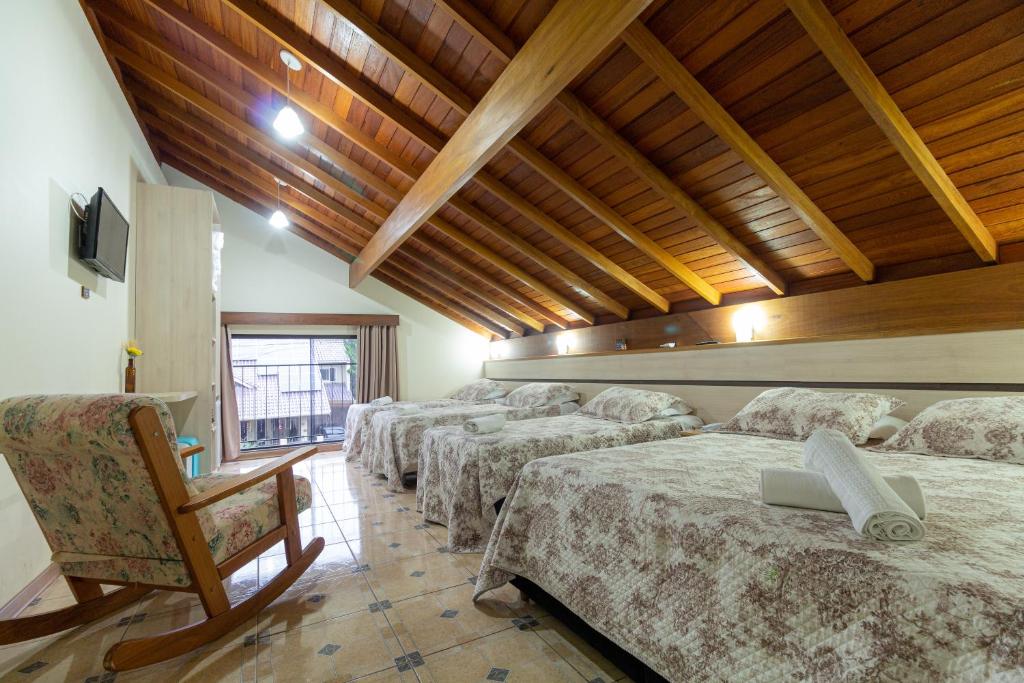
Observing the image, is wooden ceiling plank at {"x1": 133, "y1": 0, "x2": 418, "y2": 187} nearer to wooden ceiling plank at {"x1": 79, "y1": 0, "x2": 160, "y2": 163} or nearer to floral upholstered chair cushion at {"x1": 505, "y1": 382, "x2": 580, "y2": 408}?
wooden ceiling plank at {"x1": 79, "y1": 0, "x2": 160, "y2": 163}

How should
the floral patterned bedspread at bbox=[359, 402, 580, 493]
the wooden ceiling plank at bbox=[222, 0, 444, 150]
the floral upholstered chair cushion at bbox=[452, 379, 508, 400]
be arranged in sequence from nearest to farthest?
the wooden ceiling plank at bbox=[222, 0, 444, 150] < the floral patterned bedspread at bbox=[359, 402, 580, 493] < the floral upholstered chair cushion at bbox=[452, 379, 508, 400]

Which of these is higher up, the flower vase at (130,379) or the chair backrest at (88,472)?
the flower vase at (130,379)

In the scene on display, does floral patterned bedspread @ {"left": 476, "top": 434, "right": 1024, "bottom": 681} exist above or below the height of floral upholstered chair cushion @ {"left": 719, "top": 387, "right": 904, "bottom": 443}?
below

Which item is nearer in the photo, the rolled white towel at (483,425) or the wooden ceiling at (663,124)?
the wooden ceiling at (663,124)

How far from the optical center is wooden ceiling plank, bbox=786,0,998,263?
170cm

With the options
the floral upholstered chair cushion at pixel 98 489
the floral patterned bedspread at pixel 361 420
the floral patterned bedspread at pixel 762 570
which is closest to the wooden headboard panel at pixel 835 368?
the floral patterned bedspread at pixel 762 570

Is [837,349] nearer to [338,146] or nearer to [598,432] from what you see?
[598,432]

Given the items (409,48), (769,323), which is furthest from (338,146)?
(769,323)

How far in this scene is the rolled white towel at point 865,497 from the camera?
1.03 metres

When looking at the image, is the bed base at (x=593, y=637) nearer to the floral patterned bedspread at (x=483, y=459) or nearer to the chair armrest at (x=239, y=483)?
the floral patterned bedspread at (x=483, y=459)

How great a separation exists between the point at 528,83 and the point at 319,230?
181 inches

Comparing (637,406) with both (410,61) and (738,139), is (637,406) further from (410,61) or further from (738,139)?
(410,61)

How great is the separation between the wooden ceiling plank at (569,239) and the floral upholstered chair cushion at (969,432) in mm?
2087

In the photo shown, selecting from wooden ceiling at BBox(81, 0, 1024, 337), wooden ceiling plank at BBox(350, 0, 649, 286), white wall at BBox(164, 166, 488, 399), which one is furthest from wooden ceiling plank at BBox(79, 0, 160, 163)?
wooden ceiling plank at BBox(350, 0, 649, 286)
